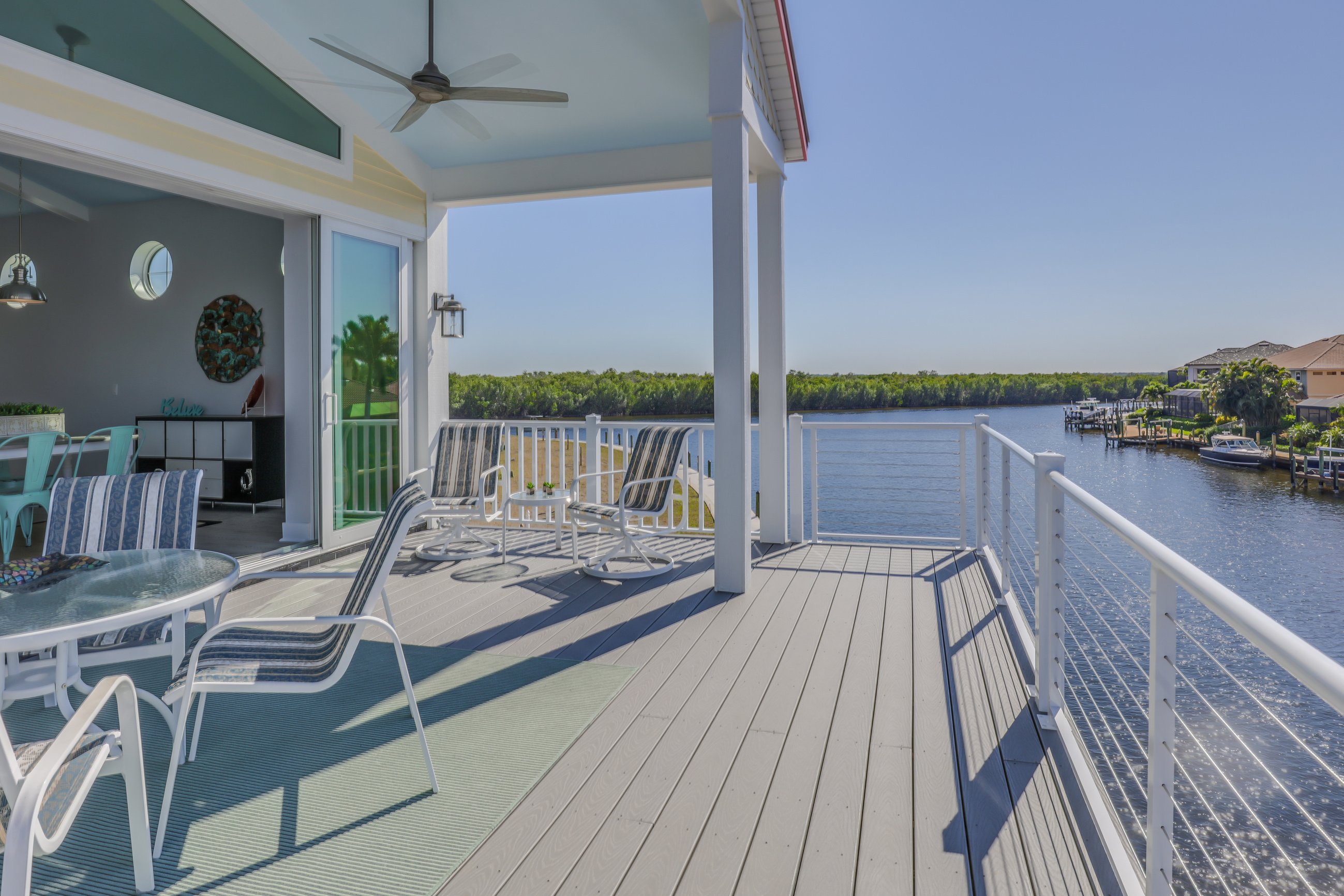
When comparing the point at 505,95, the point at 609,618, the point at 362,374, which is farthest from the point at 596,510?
the point at 505,95

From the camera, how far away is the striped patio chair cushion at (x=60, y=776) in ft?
4.50

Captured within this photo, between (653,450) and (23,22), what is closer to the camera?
(23,22)

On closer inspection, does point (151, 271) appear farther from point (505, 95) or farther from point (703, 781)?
point (703, 781)

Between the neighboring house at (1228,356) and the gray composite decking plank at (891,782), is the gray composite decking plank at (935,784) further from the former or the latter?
the neighboring house at (1228,356)

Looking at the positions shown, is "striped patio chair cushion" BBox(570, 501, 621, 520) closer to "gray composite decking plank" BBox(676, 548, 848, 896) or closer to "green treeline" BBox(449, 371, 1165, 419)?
"gray composite decking plank" BBox(676, 548, 848, 896)

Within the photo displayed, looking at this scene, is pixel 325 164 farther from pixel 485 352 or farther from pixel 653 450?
pixel 485 352

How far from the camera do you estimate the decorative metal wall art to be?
7777 millimetres

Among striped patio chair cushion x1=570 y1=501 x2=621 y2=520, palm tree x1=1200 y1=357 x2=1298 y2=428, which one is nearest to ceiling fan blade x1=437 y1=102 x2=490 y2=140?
striped patio chair cushion x1=570 y1=501 x2=621 y2=520

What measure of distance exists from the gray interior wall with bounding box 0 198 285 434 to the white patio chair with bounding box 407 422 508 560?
9.51 feet

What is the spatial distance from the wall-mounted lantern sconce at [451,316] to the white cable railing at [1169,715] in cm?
430

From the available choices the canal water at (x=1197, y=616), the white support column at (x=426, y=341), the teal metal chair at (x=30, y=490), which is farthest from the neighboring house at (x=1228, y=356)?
the teal metal chair at (x=30, y=490)

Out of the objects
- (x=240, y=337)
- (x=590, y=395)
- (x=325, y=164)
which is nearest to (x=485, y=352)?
(x=590, y=395)

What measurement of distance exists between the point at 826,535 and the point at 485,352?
14.6 m

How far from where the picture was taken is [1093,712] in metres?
6.99
